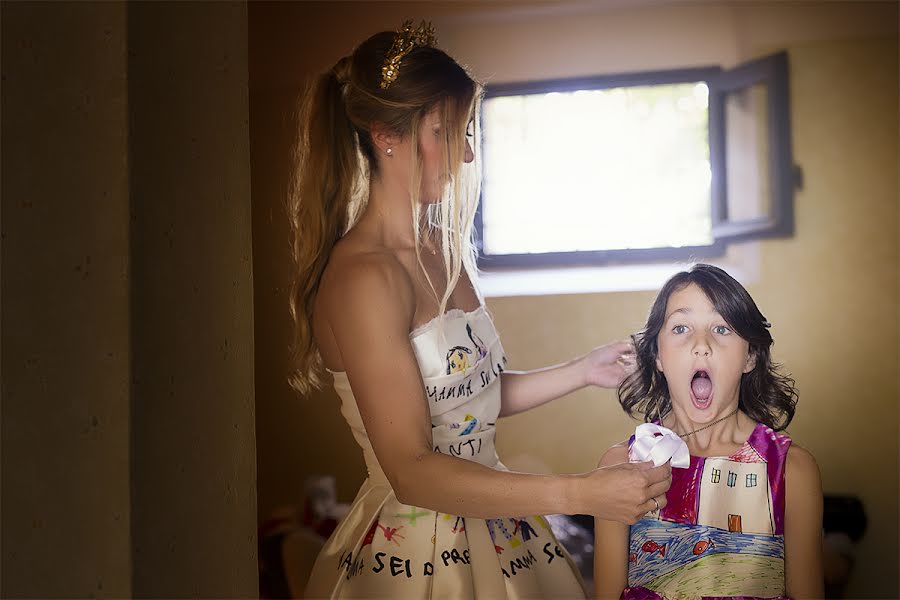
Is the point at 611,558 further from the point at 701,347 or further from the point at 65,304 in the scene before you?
the point at 65,304

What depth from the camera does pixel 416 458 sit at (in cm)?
106

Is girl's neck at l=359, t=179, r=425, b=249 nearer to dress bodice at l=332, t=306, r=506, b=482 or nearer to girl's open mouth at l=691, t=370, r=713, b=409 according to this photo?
dress bodice at l=332, t=306, r=506, b=482

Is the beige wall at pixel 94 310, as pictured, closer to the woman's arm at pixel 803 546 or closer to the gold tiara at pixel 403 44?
the gold tiara at pixel 403 44

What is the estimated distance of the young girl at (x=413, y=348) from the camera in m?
1.07

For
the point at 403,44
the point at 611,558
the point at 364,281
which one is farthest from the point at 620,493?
the point at 403,44

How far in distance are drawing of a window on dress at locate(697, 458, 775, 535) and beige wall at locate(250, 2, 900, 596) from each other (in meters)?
0.11

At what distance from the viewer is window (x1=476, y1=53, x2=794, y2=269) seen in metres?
1.24

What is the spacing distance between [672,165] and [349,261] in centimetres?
51

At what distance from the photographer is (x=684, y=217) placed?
1.25 m

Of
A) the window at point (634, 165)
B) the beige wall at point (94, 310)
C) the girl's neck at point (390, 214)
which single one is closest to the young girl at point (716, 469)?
the window at point (634, 165)

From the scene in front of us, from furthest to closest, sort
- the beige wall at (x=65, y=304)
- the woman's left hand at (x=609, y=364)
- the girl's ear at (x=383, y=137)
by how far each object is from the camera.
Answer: the woman's left hand at (x=609, y=364) < the girl's ear at (x=383, y=137) < the beige wall at (x=65, y=304)

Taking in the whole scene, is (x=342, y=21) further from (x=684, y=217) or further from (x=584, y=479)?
(x=584, y=479)

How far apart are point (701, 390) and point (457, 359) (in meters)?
0.36

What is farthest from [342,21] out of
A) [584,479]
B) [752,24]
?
[584,479]
